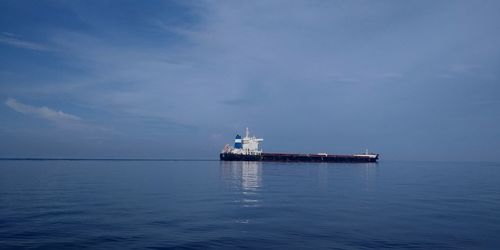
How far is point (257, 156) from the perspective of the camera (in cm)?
13312

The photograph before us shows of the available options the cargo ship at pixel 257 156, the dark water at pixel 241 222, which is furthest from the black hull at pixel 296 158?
the dark water at pixel 241 222

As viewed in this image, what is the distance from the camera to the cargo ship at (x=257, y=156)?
437ft

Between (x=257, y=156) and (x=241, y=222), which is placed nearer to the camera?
(x=241, y=222)

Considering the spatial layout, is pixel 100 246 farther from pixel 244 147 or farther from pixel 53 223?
pixel 244 147

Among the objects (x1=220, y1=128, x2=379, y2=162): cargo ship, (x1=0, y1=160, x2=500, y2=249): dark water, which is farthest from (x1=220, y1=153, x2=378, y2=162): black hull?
(x1=0, y1=160, x2=500, y2=249): dark water

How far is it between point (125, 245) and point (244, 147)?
121 m

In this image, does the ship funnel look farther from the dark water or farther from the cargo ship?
the dark water

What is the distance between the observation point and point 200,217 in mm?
22141

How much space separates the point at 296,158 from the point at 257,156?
14.9 meters

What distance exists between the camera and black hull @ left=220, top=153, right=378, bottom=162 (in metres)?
133

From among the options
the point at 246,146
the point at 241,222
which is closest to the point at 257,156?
the point at 246,146

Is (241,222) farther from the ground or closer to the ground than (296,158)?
closer to the ground

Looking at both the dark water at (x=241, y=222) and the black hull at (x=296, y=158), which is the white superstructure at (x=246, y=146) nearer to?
the black hull at (x=296, y=158)

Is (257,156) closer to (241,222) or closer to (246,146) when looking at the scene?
(246,146)
